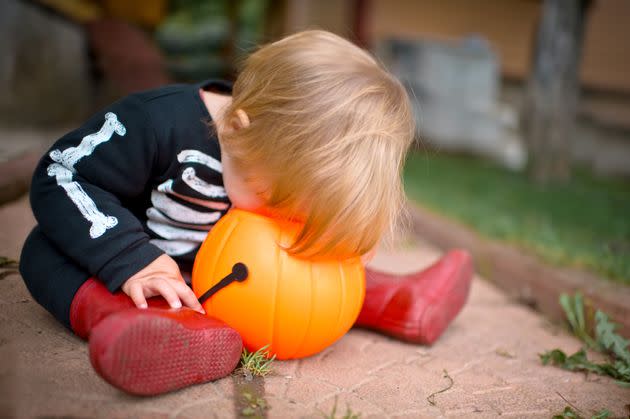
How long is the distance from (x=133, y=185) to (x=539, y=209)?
3.37m

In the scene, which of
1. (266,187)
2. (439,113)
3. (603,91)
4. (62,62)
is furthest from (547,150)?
(266,187)

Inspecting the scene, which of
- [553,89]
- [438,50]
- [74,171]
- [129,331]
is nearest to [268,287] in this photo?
[129,331]

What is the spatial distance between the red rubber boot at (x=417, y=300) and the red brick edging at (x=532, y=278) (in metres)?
0.54

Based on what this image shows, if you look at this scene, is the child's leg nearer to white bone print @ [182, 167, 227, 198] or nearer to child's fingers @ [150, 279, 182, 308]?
child's fingers @ [150, 279, 182, 308]

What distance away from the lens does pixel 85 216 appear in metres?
1.66

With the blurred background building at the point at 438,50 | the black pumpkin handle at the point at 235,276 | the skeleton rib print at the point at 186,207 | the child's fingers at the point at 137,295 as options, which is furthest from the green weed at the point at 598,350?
the blurred background building at the point at 438,50

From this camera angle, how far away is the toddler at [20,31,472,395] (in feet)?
5.18

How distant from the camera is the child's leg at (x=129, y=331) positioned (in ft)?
4.37

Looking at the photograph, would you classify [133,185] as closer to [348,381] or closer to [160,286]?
[160,286]

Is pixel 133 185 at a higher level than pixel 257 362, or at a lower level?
higher

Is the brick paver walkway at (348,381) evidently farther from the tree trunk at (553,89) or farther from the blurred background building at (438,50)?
the blurred background building at (438,50)

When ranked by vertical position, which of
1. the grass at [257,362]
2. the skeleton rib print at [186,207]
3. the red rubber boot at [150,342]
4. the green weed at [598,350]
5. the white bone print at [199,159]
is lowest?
the green weed at [598,350]

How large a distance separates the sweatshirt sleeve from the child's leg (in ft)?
0.20

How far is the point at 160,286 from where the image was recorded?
64.7 inches
